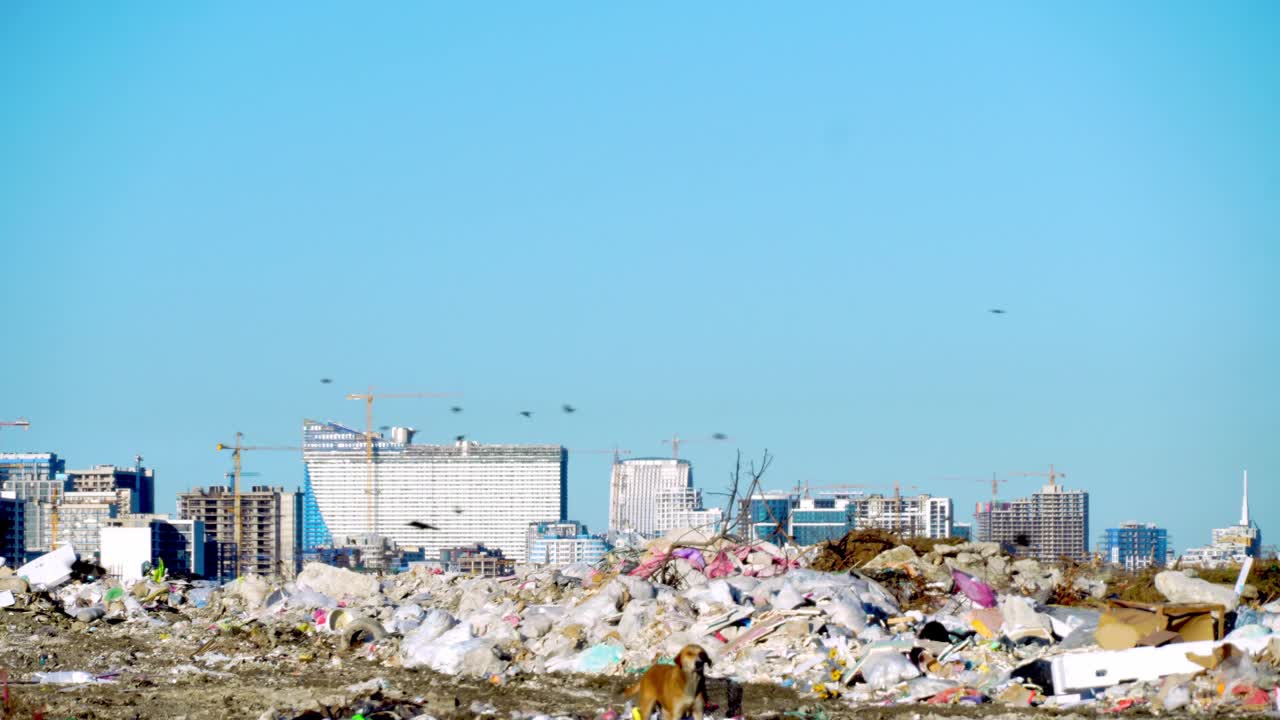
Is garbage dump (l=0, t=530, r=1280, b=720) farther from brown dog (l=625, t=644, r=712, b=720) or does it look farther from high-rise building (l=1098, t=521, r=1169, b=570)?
high-rise building (l=1098, t=521, r=1169, b=570)

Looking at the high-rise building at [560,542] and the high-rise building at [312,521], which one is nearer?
the high-rise building at [560,542]

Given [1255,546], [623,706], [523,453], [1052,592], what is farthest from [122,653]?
[523,453]

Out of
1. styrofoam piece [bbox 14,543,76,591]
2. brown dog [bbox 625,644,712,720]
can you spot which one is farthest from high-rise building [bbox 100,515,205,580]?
brown dog [bbox 625,644,712,720]

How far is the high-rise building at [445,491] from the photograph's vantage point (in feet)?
573

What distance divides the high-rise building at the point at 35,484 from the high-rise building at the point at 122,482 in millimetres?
1501

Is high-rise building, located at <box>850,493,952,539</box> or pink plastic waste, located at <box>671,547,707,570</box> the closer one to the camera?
pink plastic waste, located at <box>671,547,707,570</box>

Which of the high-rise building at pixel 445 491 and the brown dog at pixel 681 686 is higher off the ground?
the brown dog at pixel 681 686

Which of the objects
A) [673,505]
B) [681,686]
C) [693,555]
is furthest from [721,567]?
[673,505]

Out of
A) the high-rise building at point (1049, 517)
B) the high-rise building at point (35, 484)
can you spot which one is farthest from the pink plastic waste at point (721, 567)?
the high-rise building at point (35, 484)

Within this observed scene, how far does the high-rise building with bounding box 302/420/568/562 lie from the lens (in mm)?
174625

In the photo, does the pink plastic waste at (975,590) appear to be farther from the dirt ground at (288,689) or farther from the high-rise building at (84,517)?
the high-rise building at (84,517)

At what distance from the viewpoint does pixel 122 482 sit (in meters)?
149

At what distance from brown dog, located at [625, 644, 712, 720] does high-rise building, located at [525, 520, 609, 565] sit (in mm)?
118326

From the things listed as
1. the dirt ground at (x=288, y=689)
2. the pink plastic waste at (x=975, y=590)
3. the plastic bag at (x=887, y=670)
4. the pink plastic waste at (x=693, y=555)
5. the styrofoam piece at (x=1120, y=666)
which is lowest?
the dirt ground at (x=288, y=689)
